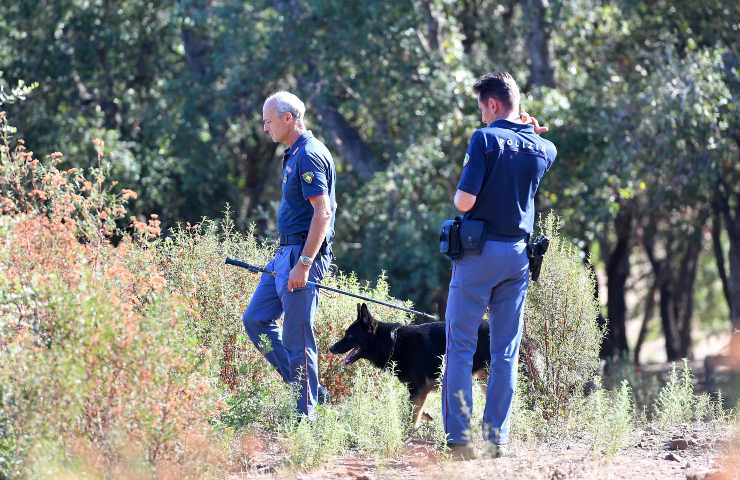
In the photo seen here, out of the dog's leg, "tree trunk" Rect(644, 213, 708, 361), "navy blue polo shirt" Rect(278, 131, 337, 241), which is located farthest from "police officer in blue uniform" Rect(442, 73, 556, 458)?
"tree trunk" Rect(644, 213, 708, 361)

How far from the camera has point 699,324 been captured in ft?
106

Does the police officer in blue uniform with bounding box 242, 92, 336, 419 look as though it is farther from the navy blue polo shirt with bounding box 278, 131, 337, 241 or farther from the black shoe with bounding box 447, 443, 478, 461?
the black shoe with bounding box 447, 443, 478, 461

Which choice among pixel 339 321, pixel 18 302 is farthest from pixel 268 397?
pixel 18 302

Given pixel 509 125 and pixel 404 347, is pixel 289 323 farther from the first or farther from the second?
pixel 509 125

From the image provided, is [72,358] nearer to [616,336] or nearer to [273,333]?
[273,333]

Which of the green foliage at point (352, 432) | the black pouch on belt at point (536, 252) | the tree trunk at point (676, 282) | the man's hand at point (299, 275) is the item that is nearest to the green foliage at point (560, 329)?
the green foliage at point (352, 432)

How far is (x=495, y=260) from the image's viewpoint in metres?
6.05

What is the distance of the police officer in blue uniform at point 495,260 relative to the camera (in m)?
6.02

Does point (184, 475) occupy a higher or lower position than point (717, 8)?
lower

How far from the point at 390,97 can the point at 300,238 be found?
8476 millimetres

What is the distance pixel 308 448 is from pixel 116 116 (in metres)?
11.3

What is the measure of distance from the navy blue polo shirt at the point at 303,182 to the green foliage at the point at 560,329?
161cm

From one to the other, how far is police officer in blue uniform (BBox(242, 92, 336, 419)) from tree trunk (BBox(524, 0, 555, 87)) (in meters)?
9.32

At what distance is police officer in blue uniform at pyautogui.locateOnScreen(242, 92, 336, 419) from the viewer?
6598mm
